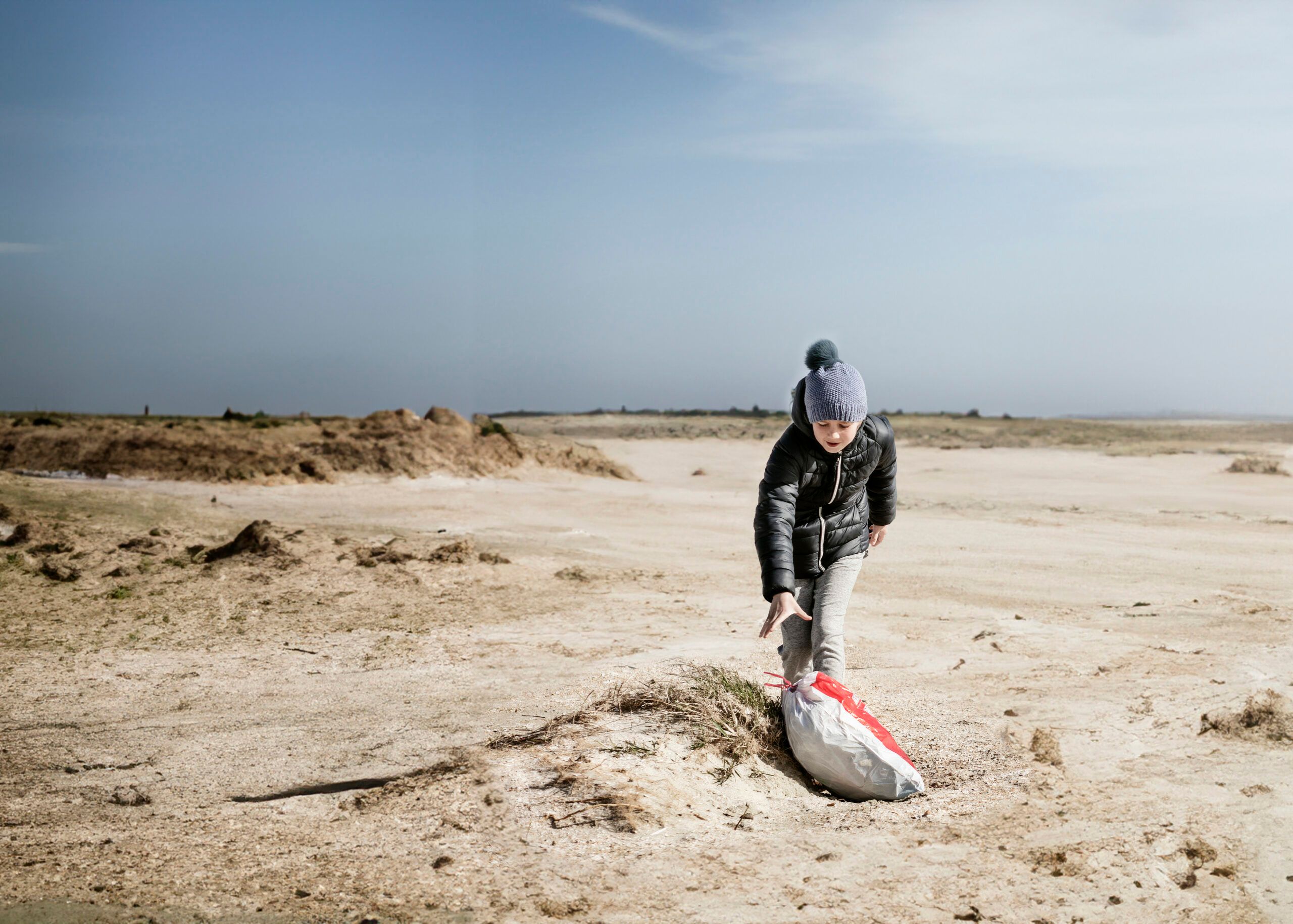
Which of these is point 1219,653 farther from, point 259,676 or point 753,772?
point 259,676

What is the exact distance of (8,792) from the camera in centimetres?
406

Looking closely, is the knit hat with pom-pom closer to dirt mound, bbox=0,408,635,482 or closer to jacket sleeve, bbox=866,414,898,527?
jacket sleeve, bbox=866,414,898,527

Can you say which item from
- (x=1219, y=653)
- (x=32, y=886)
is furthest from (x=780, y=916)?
(x=1219, y=653)

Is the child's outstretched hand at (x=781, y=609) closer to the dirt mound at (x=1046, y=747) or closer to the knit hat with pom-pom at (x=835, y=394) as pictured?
the knit hat with pom-pom at (x=835, y=394)

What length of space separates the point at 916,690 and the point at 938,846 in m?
2.15

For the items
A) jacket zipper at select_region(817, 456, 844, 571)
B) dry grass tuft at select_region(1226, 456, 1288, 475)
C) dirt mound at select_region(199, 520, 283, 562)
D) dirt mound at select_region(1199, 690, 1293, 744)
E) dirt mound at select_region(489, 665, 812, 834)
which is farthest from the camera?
dry grass tuft at select_region(1226, 456, 1288, 475)

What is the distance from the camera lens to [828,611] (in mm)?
→ 4508

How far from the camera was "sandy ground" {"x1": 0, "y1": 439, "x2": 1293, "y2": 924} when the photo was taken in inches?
125

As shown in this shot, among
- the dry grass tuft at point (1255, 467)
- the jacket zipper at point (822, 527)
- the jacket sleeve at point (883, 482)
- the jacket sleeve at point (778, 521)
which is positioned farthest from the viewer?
the dry grass tuft at point (1255, 467)

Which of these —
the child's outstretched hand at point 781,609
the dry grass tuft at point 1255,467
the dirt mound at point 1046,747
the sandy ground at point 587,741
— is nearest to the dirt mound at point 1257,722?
the sandy ground at point 587,741

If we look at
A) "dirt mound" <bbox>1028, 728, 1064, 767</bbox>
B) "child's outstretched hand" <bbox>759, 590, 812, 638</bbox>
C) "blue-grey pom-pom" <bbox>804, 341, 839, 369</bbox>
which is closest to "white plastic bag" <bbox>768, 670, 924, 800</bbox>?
"child's outstretched hand" <bbox>759, 590, 812, 638</bbox>

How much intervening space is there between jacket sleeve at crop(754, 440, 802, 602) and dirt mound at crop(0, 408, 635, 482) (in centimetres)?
1239

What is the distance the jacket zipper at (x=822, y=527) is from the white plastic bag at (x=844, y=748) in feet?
1.85

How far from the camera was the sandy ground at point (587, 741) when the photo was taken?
10.5 ft
